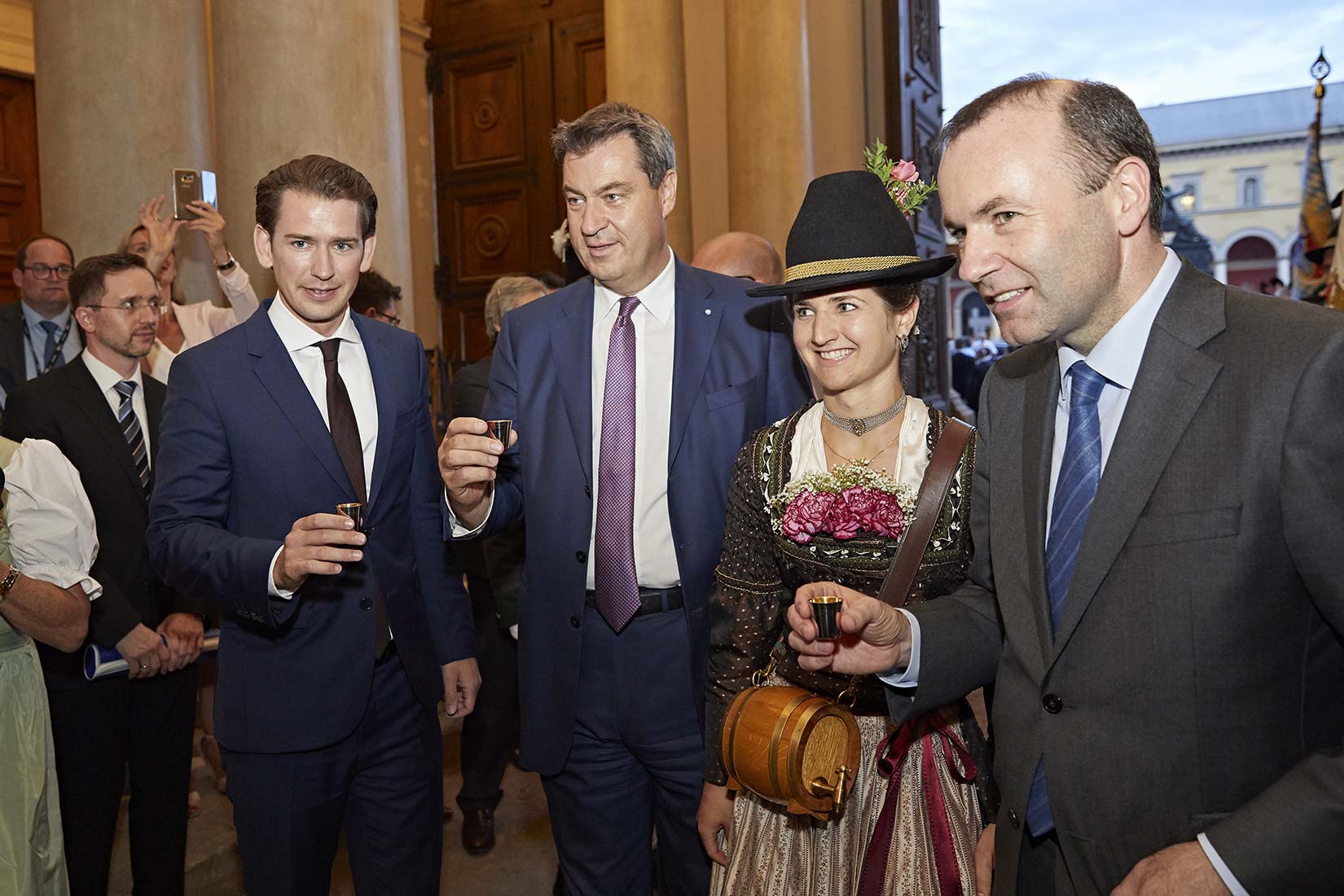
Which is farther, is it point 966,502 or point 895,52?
point 895,52

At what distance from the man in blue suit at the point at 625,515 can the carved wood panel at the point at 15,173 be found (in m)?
8.06

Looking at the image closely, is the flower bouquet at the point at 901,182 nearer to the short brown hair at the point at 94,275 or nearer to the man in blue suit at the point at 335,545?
the man in blue suit at the point at 335,545

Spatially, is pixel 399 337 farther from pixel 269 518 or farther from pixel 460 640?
pixel 460 640

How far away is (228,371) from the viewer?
247 cm

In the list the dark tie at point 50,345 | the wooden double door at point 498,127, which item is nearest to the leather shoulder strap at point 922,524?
the dark tie at point 50,345

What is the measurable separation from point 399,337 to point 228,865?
8.49 ft

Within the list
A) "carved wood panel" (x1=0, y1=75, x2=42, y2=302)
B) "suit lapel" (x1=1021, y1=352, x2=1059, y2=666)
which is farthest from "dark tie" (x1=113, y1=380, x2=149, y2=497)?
"carved wood panel" (x1=0, y1=75, x2=42, y2=302)

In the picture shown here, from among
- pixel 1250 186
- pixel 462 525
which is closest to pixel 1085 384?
pixel 462 525

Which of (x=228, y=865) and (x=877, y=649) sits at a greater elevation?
(x=877, y=649)

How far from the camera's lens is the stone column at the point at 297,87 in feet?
15.2

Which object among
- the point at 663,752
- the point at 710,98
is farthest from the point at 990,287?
the point at 710,98

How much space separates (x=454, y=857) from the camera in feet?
14.0

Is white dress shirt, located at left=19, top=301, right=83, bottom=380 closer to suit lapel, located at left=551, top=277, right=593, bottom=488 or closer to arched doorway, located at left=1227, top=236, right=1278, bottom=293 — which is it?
suit lapel, located at left=551, top=277, right=593, bottom=488

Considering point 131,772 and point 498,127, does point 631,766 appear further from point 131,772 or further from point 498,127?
point 498,127
